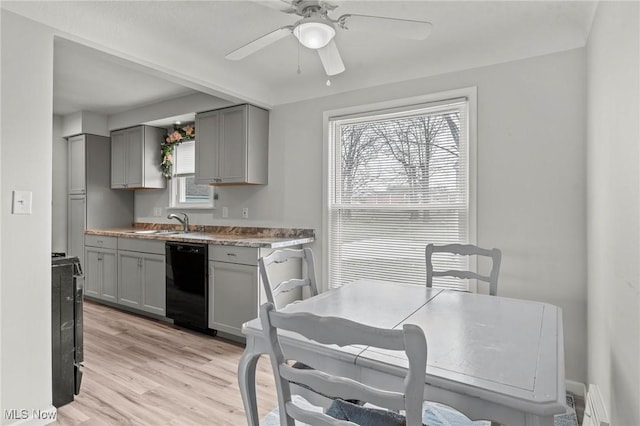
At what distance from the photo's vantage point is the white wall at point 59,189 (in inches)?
201

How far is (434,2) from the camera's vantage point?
223cm

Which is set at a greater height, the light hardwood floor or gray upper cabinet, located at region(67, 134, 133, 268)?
gray upper cabinet, located at region(67, 134, 133, 268)

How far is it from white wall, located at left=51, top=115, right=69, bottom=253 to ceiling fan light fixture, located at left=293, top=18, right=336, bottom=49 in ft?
15.4

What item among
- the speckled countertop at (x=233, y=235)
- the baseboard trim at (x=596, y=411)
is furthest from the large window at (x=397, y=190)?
the baseboard trim at (x=596, y=411)

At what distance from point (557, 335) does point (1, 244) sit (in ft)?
8.49

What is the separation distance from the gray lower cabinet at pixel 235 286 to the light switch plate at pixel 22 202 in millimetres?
1591

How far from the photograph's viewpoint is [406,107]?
→ 3.14 meters

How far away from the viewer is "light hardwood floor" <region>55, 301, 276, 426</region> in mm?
2199

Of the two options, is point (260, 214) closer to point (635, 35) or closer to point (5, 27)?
point (5, 27)

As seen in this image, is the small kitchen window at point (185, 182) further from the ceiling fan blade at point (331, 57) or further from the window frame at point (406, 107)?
the ceiling fan blade at point (331, 57)

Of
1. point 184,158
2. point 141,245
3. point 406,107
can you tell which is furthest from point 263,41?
point 184,158

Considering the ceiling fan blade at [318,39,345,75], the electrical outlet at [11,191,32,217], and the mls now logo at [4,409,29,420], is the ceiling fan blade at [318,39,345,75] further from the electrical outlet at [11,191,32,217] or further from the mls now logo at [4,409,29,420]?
the mls now logo at [4,409,29,420]

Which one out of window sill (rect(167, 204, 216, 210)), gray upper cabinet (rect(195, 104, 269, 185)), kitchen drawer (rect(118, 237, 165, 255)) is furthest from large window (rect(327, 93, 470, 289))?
kitchen drawer (rect(118, 237, 165, 255))

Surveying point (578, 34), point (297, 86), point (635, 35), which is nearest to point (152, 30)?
point (297, 86)
